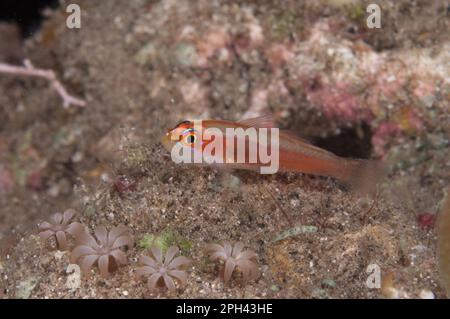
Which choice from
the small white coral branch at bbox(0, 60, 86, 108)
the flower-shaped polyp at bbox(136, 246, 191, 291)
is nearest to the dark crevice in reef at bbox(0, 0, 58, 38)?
the small white coral branch at bbox(0, 60, 86, 108)

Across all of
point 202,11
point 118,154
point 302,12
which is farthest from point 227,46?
point 118,154

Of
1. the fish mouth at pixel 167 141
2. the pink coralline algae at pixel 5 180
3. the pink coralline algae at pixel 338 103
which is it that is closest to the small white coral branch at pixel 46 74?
the pink coralline algae at pixel 5 180

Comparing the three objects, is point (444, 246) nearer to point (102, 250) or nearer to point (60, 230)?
point (102, 250)

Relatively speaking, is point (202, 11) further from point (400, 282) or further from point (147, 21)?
point (400, 282)

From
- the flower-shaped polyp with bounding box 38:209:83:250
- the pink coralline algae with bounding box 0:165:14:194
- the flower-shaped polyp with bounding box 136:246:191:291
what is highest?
the pink coralline algae with bounding box 0:165:14:194

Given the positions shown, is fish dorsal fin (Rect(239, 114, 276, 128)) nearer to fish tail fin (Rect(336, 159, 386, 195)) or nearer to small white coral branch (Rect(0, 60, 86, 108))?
fish tail fin (Rect(336, 159, 386, 195))

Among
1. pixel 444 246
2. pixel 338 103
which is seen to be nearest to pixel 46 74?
pixel 338 103
